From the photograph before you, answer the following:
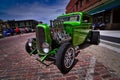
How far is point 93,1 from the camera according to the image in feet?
60.3

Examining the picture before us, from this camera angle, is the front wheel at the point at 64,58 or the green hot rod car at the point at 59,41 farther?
the green hot rod car at the point at 59,41

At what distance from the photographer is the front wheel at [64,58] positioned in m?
2.91

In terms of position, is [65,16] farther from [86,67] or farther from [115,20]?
[115,20]

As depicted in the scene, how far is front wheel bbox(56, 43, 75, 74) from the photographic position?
2909 mm

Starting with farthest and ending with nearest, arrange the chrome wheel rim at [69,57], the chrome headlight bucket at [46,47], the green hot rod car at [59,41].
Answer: the chrome headlight bucket at [46,47]
the chrome wheel rim at [69,57]
the green hot rod car at [59,41]

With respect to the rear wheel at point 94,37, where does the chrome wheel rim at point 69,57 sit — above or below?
below

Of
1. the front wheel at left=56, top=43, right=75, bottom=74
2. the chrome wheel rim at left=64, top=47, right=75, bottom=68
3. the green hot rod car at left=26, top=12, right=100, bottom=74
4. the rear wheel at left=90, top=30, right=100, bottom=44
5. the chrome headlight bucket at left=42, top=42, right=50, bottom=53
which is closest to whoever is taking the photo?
the front wheel at left=56, top=43, right=75, bottom=74

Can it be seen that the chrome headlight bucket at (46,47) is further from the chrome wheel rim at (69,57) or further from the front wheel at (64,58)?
the chrome wheel rim at (69,57)

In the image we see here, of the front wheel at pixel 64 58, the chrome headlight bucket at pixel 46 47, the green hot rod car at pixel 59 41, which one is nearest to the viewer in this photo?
the front wheel at pixel 64 58

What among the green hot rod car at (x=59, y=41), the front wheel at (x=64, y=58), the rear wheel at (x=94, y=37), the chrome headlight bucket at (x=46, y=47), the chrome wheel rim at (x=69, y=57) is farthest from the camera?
the rear wheel at (x=94, y=37)

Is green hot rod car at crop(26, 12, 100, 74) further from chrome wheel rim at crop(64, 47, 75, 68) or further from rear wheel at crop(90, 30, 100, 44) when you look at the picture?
rear wheel at crop(90, 30, 100, 44)

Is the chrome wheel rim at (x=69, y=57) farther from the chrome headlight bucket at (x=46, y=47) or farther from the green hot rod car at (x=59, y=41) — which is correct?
the chrome headlight bucket at (x=46, y=47)

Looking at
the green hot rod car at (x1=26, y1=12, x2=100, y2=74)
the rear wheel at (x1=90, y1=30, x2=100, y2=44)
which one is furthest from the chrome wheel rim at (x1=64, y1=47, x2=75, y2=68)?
the rear wheel at (x1=90, y1=30, x2=100, y2=44)

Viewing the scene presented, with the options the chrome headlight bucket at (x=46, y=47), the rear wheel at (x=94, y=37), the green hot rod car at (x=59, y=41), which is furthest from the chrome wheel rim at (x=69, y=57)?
the rear wheel at (x=94, y=37)
